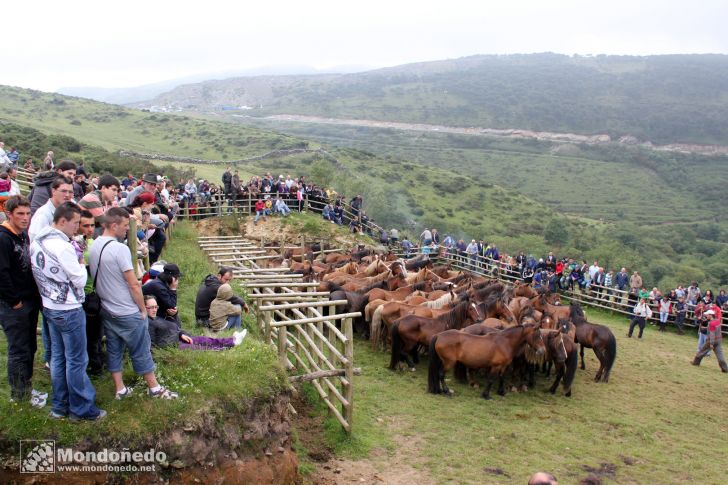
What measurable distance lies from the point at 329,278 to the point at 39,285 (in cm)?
1217

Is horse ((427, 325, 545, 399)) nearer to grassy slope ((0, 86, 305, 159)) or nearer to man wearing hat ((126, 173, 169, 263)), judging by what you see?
man wearing hat ((126, 173, 169, 263))

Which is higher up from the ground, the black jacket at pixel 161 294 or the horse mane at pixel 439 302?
the black jacket at pixel 161 294

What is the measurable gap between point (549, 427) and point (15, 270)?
29.6ft

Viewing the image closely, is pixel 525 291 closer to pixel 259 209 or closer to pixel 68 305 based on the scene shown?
pixel 259 209

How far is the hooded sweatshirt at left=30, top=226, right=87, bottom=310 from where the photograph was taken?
5219 mm

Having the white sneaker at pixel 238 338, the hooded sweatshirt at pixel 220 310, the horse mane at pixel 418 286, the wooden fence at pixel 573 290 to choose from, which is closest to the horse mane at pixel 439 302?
the horse mane at pixel 418 286

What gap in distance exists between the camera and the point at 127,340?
19.0 feet

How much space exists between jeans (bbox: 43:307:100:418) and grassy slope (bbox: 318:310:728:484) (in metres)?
4.16

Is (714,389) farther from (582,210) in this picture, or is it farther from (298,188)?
(582,210)

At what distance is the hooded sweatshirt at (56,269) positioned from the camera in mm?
5219

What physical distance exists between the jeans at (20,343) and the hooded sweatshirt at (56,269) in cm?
44

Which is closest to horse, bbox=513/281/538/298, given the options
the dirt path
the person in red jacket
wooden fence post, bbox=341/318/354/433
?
wooden fence post, bbox=341/318/354/433

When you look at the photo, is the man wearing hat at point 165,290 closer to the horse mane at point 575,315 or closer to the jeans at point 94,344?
the jeans at point 94,344

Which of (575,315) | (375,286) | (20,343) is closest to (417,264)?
(375,286)
